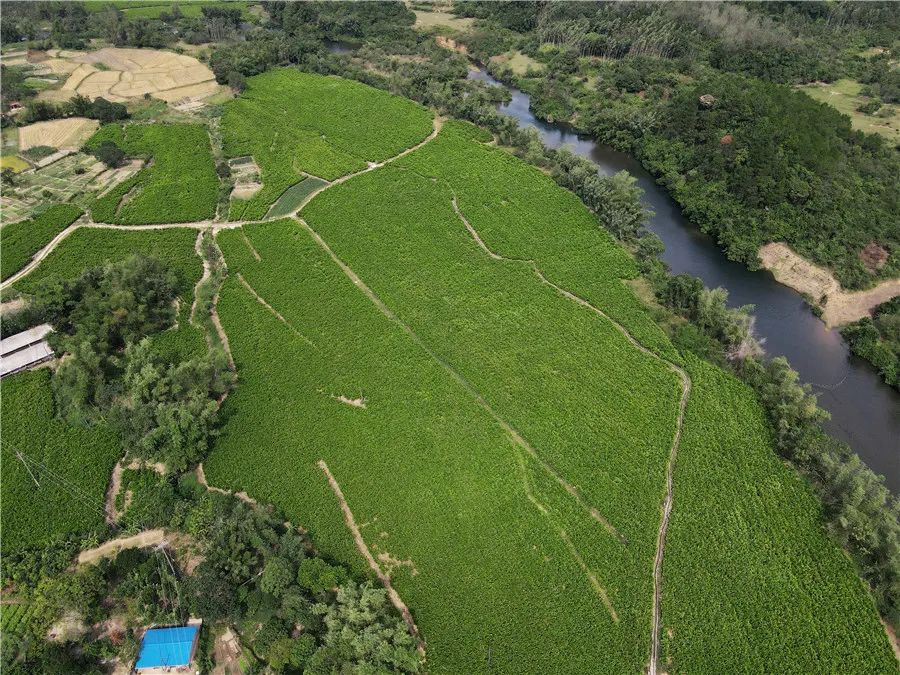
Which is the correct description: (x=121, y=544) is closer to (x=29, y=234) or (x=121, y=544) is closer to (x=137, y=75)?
(x=29, y=234)

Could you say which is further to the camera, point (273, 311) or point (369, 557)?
point (273, 311)

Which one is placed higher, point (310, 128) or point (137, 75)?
point (310, 128)

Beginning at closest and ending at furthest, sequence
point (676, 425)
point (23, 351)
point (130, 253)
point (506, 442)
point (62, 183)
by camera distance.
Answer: point (506, 442) < point (676, 425) < point (23, 351) < point (130, 253) < point (62, 183)

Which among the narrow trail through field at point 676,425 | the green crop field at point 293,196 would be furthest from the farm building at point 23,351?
the narrow trail through field at point 676,425

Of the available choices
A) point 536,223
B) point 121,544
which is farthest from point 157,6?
point 121,544

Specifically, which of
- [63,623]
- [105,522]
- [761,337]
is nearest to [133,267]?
[105,522]

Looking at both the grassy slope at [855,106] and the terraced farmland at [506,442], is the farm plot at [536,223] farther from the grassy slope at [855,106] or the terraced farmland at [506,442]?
the grassy slope at [855,106]

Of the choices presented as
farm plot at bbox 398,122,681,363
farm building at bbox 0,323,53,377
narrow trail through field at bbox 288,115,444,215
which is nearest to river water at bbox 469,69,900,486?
farm plot at bbox 398,122,681,363
